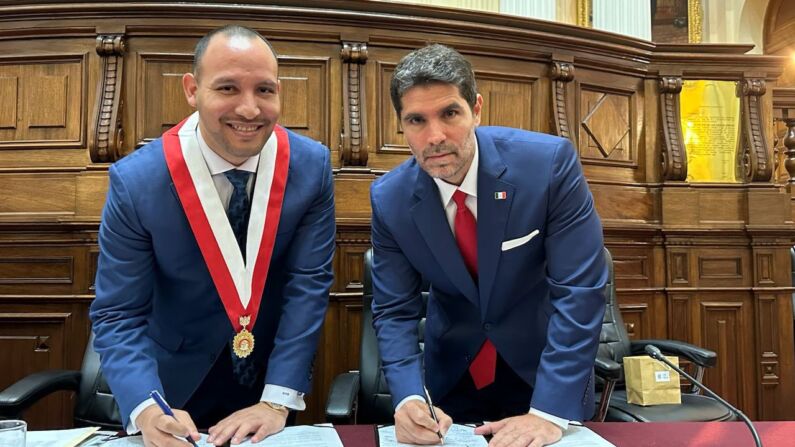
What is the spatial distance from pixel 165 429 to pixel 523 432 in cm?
74

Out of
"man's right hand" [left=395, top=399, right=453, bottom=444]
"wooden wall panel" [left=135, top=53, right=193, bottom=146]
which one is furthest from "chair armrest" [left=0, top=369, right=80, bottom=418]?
"wooden wall panel" [left=135, top=53, right=193, bottom=146]

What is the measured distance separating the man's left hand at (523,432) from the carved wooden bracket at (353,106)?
1.97 m

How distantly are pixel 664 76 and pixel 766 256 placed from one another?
1.25m

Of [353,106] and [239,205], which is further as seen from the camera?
[353,106]

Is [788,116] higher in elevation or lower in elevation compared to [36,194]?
higher

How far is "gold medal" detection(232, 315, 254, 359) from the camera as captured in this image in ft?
5.36

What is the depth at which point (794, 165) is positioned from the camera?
4.61 meters

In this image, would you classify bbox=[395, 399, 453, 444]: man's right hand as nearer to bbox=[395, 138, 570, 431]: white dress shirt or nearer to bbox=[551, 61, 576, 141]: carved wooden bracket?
bbox=[395, 138, 570, 431]: white dress shirt

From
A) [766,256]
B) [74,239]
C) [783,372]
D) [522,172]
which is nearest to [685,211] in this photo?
[766,256]

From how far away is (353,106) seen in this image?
3.15 meters

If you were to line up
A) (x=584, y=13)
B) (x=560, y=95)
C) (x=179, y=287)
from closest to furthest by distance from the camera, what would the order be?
(x=179, y=287), (x=560, y=95), (x=584, y=13)

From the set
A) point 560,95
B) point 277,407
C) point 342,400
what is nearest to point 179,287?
point 277,407

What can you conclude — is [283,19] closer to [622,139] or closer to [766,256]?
[622,139]

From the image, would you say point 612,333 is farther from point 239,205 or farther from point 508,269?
point 239,205
